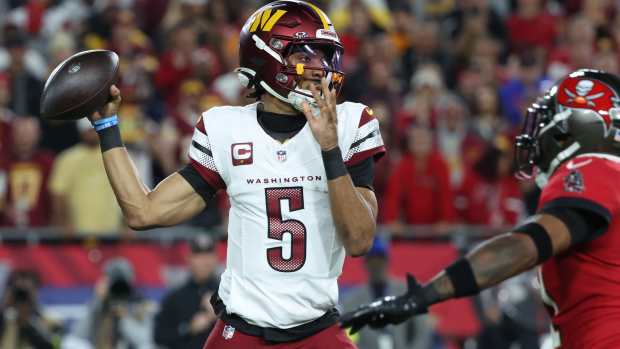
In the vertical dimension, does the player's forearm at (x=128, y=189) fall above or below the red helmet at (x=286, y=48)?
below

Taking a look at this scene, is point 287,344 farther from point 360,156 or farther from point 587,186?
point 587,186

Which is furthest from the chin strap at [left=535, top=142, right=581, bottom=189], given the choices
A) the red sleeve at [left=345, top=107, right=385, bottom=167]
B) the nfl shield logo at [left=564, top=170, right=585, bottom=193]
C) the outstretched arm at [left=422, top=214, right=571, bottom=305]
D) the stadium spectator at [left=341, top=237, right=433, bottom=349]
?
the stadium spectator at [left=341, top=237, right=433, bottom=349]

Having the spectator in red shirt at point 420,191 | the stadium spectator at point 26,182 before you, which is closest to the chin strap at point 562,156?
the spectator in red shirt at point 420,191

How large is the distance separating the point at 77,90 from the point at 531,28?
8.84m

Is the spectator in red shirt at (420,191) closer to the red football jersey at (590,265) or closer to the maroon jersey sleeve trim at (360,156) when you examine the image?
the maroon jersey sleeve trim at (360,156)

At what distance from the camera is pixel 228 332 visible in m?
4.45

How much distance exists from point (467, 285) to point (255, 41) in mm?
1269

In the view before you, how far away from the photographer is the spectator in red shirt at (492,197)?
10195 millimetres

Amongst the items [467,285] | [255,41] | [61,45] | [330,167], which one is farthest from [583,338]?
[61,45]

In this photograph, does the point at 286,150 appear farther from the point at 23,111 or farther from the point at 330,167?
the point at 23,111

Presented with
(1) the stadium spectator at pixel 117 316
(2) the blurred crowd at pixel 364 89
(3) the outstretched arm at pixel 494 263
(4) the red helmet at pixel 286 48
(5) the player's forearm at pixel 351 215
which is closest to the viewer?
(3) the outstretched arm at pixel 494 263

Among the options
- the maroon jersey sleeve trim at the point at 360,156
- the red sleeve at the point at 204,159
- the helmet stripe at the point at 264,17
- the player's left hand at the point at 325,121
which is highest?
the helmet stripe at the point at 264,17

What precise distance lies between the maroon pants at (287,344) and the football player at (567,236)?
11.1 inches

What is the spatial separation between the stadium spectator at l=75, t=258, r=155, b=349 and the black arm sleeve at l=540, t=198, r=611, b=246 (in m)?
4.76
